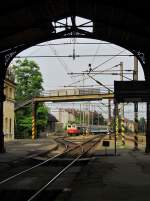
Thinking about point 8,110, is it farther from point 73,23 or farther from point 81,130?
point 73,23

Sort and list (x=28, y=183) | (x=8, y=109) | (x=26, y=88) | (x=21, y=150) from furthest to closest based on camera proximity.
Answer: (x=26, y=88), (x=8, y=109), (x=21, y=150), (x=28, y=183)

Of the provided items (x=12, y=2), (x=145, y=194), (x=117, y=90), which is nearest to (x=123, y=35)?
(x=117, y=90)

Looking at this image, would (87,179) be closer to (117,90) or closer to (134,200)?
(134,200)

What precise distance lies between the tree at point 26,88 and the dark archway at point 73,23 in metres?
59.6

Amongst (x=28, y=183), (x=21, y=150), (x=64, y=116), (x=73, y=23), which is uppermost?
(x=73, y=23)

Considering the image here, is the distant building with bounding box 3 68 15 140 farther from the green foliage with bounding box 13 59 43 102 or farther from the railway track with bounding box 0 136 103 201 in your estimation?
the railway track with bounding box 0 136 103 201

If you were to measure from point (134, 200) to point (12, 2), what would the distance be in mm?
12116

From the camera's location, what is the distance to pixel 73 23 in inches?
1186

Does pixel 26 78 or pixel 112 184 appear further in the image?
pixel 26 78

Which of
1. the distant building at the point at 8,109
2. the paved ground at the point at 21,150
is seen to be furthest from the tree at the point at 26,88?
the paved ground at the point at 21,150

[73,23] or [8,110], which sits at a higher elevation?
[73,23]

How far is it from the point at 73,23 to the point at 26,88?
64403mm

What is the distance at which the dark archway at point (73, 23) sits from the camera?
2281cm

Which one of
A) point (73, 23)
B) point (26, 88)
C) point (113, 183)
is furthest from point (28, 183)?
point (26, 88)
